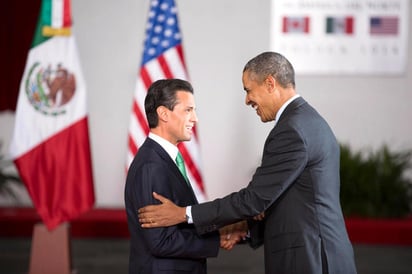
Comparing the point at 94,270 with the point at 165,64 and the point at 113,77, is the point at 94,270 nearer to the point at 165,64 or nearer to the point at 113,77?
the point at 165,64

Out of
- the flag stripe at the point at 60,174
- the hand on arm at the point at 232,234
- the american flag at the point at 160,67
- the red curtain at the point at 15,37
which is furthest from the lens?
the red curtain at the point at 15,37

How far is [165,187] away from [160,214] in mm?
111

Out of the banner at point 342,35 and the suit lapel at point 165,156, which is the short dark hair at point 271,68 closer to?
the suit lapel at point 165,156

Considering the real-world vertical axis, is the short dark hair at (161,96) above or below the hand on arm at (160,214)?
above

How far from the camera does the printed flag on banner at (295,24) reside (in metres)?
7.74

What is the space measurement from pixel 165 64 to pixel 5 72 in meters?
2.62

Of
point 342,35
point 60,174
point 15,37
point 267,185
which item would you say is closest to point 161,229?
point 267,185

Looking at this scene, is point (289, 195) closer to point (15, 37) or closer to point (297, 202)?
point (297, 202)

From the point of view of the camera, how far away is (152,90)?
2.65 m

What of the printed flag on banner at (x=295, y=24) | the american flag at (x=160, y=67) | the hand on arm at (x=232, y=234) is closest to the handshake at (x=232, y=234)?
the hand on arm at (x=232, y=234)

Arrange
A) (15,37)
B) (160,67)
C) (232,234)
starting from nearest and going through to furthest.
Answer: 1. (232,234)
2. (160,67)
3. (15,37)

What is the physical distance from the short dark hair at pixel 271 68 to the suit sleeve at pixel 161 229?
0.48m

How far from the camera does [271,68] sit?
8.50 feet

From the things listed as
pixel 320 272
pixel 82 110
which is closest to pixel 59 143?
pixel 82 110
